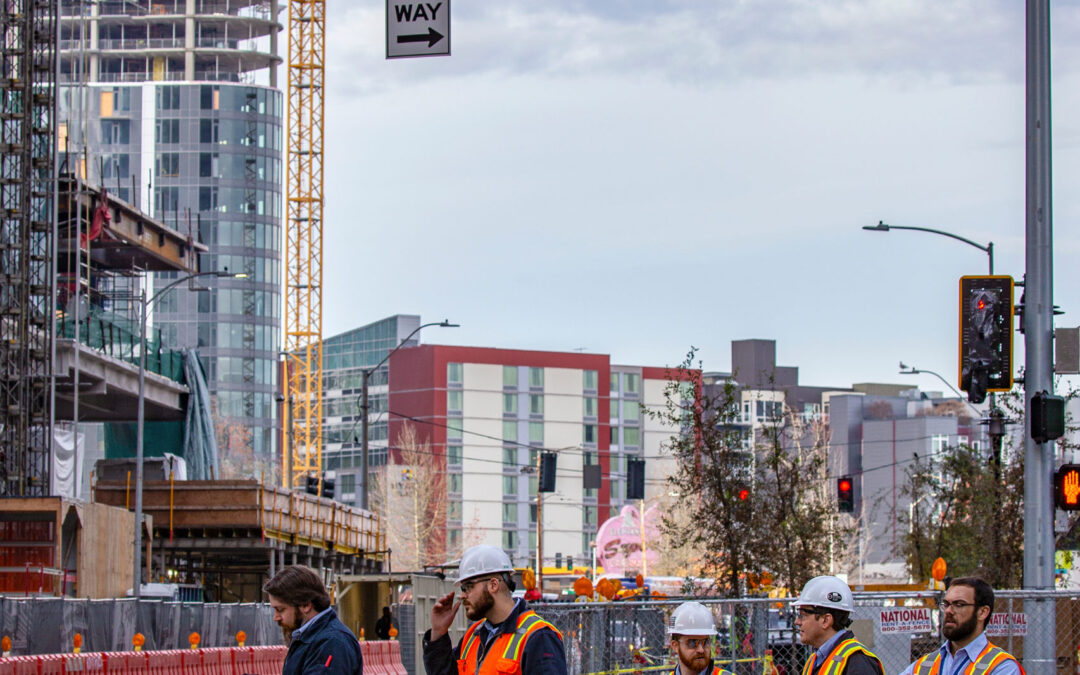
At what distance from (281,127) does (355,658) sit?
450 feet

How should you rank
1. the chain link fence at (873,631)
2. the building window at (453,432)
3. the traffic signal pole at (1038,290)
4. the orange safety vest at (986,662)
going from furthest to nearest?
the building window at (453,432) < the traffic signal pole at (1038,290) < the chain link fence at (873,631) < the orange safety vest at (986,662)

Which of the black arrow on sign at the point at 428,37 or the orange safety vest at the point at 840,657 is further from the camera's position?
the black arrow on sign at the point at 428,37

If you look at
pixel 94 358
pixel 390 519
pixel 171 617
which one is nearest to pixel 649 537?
pixel 390 519

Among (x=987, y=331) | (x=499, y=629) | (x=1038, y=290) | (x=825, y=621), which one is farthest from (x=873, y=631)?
(x=499, y=629)

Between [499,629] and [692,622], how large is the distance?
116 cm

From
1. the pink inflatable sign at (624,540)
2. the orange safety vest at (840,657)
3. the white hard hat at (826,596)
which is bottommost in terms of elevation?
the pink inflatable sign at (624,540)

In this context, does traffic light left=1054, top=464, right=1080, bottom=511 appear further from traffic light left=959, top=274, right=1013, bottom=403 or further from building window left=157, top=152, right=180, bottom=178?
building window left=157, top=152, right=180, bottom=178

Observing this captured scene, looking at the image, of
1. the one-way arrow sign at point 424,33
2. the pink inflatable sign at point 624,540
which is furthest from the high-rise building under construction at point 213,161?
the one-way arrow sign at point 424,33

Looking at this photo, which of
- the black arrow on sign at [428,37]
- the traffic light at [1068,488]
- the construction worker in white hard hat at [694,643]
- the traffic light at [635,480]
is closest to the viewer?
the construction worker in white hard hat at [694,643]

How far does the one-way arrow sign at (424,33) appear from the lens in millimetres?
16672

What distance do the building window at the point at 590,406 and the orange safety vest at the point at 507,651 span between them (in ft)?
505

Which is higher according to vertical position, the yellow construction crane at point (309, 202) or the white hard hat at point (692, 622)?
the yellow construction crane at point (309, 202)

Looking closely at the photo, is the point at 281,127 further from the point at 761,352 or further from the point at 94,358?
the point at 94,358

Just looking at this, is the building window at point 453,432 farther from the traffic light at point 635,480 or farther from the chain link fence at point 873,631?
the chain link fence at point 873,631
